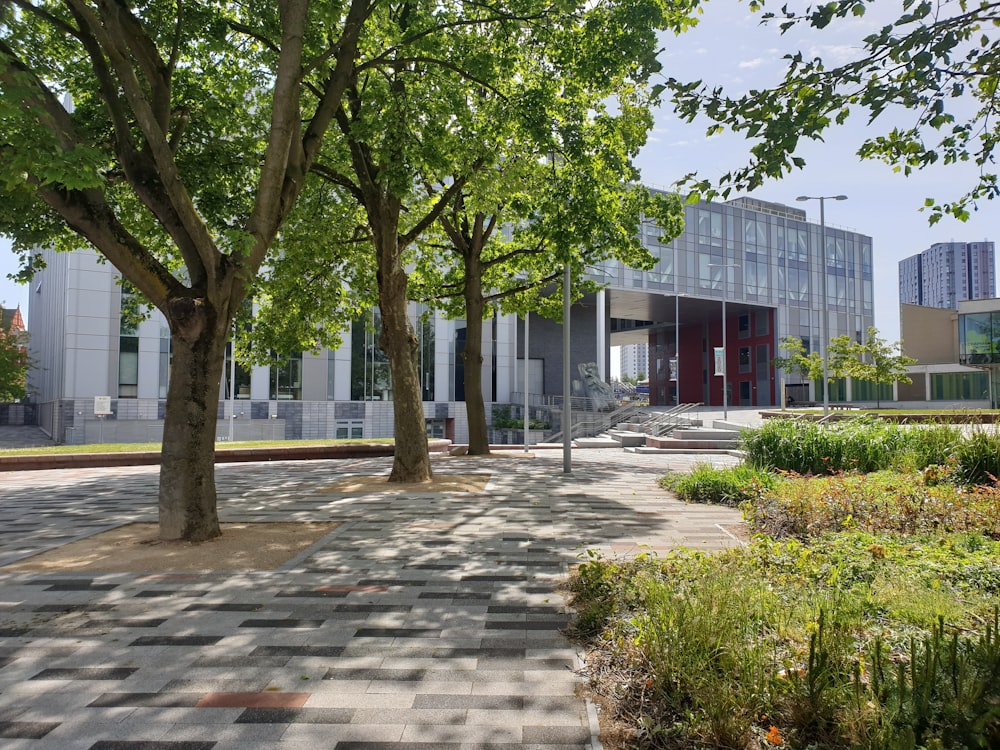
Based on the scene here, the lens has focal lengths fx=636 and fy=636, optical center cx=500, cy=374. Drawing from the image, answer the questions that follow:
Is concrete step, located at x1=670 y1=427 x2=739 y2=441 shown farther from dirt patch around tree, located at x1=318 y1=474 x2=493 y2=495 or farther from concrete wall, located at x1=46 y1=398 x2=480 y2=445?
dirt patch around tree, located at x1=318 y1=474 x2=493 y2=495

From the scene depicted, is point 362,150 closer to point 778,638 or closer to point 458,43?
point 458,43

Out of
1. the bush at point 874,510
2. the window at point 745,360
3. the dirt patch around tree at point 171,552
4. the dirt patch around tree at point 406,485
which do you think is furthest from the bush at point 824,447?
the window at point 745,360

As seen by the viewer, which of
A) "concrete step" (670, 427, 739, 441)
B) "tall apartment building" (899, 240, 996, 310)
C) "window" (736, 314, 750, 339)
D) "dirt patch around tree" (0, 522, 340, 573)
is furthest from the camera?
"tall apartment building" (899, 240, 996, 310)

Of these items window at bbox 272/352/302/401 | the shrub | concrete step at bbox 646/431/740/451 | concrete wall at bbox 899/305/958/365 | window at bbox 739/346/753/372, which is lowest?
concrete step at bbox 646/431/740/451

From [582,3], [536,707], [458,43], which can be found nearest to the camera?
[536,707]

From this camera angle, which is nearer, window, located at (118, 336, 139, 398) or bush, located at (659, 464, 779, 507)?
bush, located at (659, 464, 779, 507)

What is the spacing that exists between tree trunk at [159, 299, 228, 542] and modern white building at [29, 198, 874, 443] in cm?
758

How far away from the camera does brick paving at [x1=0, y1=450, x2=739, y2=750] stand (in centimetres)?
329

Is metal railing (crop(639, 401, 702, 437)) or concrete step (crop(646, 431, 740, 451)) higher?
metal railing (crop(639, 401, 702, 437))

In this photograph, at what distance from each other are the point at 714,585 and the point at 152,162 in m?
7.69

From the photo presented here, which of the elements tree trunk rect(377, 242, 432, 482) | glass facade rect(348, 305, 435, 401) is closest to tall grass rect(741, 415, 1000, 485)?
tree trunk rect(377, 242, 432, 482)

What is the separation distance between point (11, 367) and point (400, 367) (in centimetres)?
4418

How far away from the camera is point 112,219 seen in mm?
7418

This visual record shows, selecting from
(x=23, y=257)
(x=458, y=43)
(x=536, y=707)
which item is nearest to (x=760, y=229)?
(x=458, y=43)
